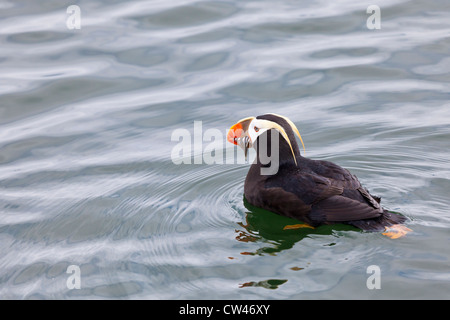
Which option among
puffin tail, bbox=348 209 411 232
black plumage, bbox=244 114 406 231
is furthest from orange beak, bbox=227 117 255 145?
puffin tail, bbox=348 209 411 232

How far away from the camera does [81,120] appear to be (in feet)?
27.3

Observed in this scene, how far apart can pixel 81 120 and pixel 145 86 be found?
1.20 m

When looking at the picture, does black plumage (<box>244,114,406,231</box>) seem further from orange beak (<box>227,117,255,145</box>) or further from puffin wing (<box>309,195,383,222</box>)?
orange beak (<box>227,117,255,145</box>)

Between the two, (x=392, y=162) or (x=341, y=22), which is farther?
(x=341, y=22)

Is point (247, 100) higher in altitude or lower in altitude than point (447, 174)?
higher

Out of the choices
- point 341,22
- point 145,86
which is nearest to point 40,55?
point 145,86

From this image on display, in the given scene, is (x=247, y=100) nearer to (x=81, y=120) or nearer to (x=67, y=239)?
(x=81, y=120)

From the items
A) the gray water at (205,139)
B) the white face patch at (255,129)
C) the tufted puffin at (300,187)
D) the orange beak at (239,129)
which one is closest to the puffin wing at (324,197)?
the tufted puffin at (300,187)

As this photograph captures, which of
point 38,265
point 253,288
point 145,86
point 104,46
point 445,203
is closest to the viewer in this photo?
point 253,288

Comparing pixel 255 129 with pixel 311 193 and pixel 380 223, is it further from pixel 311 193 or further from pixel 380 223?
pixel 380 223

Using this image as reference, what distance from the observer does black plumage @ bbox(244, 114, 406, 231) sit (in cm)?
558

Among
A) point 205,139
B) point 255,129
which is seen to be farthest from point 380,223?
point 205,139

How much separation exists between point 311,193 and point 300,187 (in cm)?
12

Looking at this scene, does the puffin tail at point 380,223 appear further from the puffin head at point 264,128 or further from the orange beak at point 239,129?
the orange beak at point 239,129
